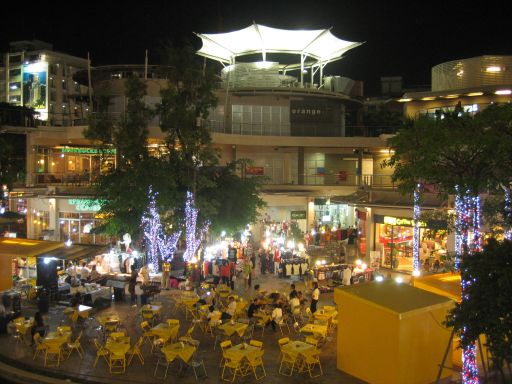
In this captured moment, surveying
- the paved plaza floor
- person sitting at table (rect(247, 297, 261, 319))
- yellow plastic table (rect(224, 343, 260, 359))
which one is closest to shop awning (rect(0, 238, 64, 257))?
the paved plaza floor

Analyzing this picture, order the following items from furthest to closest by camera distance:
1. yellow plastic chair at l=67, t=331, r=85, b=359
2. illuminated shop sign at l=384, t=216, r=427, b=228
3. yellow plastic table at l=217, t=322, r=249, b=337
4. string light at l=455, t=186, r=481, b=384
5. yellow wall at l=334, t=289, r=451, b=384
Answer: illuminated shop sign at l=384, t=216, r=427, b=228 < yellow plastic table at l=217, t=322, r=249, b=337 < yellow plastic chair at l=67, t=331, r=85, b=359 < yellow wall at l=334, t=289, r=451, b=384 < string light at l=455, t=186, r=481, b=384

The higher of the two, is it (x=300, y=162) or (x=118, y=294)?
(x=300, y=162)

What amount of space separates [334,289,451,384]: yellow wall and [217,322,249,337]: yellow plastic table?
284cm

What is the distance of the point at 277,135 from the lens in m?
39.1

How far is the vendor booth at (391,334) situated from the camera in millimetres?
11070

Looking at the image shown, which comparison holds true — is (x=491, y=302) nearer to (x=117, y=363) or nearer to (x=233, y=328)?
(x=233, y=328)

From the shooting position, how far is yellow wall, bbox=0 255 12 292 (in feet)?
59.5

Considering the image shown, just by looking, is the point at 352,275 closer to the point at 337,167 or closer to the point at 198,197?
the point at 198,197

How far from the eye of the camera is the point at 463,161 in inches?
376

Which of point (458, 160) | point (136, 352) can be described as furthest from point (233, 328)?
point (458, 160)

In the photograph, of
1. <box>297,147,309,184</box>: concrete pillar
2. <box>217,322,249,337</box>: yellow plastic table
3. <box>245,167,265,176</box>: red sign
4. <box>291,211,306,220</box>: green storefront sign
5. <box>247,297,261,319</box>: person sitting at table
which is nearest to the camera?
<box>217,322,249,337</box>: yellow plastic table

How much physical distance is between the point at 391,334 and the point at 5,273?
46.3ft

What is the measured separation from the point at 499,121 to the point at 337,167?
104 ft

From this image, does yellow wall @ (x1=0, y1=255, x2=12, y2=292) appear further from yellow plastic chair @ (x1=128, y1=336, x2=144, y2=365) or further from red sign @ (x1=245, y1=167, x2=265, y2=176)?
red sign @ (x1=245, y1=167, x2=265, y2=176)
